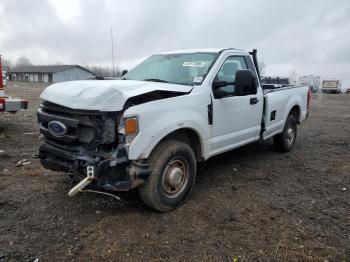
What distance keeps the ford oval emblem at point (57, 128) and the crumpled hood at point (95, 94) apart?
23 cm

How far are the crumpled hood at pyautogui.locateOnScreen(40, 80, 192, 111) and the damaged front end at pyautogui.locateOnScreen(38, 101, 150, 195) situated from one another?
3.6 inches

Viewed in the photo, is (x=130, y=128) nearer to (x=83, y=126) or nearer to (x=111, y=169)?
(x=111, y=169)

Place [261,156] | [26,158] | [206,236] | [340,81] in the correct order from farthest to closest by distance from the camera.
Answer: [340,81] → [261,156] → [26,158] → [206,236]

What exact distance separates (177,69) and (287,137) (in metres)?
3.28

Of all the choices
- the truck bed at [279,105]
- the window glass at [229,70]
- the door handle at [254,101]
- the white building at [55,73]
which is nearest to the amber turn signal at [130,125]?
the window glass at [229,70]

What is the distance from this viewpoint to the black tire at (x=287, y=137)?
6.76 meters

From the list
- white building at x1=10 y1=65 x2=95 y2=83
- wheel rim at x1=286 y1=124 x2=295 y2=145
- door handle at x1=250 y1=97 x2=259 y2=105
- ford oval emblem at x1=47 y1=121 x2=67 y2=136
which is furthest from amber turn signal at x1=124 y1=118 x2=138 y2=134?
white building at x1=10 y1=65 x2=95 y2=83

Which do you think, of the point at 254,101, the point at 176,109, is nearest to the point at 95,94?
the point at 176,109

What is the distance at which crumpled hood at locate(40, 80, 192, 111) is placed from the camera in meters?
3.35

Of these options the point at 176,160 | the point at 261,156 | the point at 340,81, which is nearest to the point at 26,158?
the point at 176,160

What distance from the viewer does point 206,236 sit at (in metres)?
3.39

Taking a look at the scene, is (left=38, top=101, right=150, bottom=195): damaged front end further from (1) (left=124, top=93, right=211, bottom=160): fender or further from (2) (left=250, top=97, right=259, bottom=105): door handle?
(2) (left=250, top=97, right=259, bottom=105): door handle

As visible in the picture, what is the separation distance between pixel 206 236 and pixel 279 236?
76 centimetres

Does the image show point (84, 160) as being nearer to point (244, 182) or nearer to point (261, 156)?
point (244, 182)
